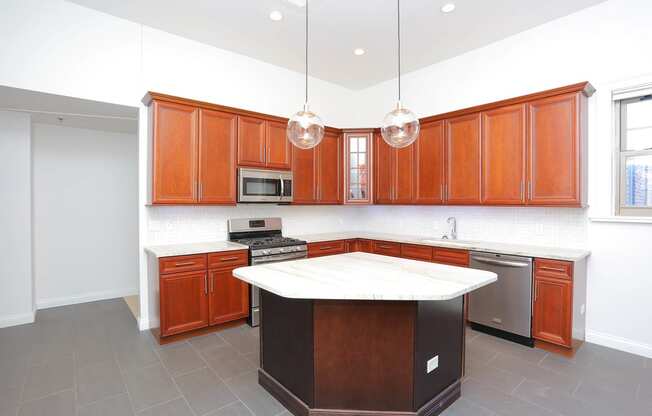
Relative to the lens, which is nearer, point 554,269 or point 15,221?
point 554,269

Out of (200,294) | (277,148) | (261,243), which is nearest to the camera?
(200,294)

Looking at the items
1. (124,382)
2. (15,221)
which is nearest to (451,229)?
(124,382)

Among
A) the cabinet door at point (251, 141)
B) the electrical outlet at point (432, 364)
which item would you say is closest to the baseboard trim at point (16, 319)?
the cabinet door at point (251, 141)

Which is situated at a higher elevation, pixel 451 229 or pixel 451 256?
pixel 451 229

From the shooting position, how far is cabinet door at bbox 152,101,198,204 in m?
3.36

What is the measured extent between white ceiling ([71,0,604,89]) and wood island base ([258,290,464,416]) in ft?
9.30

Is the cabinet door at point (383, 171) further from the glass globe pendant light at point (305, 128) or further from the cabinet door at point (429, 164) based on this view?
the glass globe pendant light at point (305, 128)

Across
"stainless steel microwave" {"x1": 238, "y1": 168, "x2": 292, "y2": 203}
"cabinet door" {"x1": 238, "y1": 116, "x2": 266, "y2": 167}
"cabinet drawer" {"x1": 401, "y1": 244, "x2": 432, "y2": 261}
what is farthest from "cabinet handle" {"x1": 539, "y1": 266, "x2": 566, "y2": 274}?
"cabinet door" {"x1": 238, "y1": 116, "x2": 266, "y2": 167}

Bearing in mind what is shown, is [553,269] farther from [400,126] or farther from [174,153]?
[174,153]

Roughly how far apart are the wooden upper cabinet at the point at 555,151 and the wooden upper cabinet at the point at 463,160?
55cm

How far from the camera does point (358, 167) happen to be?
16.5 ft

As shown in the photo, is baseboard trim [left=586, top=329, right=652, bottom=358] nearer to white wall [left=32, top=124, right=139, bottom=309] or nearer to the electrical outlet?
the electrical outlet

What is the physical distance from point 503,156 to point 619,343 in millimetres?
A: 2022

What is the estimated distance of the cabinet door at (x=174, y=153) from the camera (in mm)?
3363
